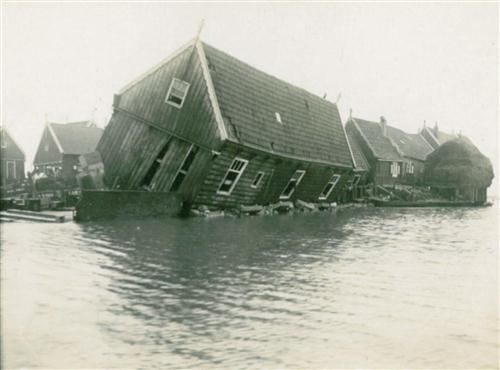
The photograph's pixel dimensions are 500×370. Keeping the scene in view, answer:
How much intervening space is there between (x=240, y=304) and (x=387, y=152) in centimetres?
4194

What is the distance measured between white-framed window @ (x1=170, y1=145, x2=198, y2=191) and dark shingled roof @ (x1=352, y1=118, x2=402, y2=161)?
2790 cm

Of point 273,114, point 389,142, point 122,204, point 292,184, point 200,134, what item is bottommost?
point 122,204

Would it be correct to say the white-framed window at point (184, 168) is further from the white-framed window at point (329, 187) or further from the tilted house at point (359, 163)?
the tilted house at point (359, 163)

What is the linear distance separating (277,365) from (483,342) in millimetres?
2329

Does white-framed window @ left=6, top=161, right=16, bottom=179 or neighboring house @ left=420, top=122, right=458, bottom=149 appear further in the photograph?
neighboring house @ left=420, top=122, right=458, bottom=149

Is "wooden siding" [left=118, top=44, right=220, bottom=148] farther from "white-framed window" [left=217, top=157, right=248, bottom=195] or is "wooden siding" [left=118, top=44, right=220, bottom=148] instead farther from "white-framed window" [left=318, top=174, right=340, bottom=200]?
"white-framed window" [left=318, top=174, right=340, bottom=200]

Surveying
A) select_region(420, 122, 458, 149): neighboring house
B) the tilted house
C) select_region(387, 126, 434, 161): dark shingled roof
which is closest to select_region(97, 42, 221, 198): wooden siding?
the tilted house

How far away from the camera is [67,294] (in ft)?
21.1

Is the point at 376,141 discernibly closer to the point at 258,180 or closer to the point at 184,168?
the point at 258,180

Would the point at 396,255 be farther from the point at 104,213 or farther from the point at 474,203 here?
the point at 474,203

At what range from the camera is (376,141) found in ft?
152

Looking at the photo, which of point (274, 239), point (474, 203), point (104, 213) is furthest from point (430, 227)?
point (474, 203)

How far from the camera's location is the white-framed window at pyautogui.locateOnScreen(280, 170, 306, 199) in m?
25.6

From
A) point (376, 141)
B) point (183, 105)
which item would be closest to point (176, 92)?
point (183, 105)
